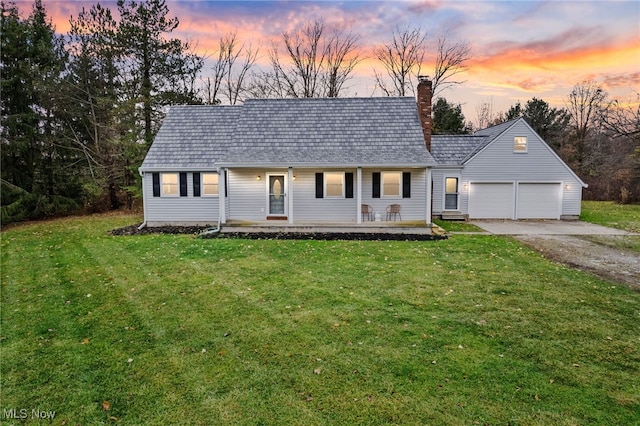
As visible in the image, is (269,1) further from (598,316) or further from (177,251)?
(598,316)

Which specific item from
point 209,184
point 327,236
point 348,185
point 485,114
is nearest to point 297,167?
point 348,185

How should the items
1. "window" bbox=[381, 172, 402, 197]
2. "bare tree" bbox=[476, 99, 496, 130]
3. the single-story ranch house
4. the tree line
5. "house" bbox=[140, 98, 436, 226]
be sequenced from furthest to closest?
1. "bare tree" bbox=[476, 99, 496, 130]
2. the tree line
3. "window" bbox=[381, 172, 402, 197]
4. the single-story ranch house
5. "house" bbox=[140, 98, 436, 226]

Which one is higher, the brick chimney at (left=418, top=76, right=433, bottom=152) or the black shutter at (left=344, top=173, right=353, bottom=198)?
the brick chimney at (left=418, top=76, right=433, bottom=152)

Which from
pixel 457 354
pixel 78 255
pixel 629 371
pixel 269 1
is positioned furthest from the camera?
pixel 269 1

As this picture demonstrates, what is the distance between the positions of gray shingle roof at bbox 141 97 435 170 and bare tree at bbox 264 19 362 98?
42.9 ft

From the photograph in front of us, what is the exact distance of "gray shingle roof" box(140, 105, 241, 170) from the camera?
1605 cm

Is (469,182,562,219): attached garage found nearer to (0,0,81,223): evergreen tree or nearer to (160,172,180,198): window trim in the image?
(160,172,180,198): window trim

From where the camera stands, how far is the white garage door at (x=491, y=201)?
18.6 meters

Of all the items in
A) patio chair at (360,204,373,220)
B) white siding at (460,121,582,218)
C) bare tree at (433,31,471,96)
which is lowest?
patio chair at (360,204,373,220)

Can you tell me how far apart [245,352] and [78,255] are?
8.40 m

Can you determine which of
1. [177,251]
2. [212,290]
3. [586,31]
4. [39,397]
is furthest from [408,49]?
[39,397]

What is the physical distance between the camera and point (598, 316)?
5809mm

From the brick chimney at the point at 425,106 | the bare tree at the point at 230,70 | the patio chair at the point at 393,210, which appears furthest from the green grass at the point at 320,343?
the bare tree at the point at 230,70

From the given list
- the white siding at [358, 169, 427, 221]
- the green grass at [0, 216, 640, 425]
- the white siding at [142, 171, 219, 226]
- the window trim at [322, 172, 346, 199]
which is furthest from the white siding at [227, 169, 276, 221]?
the green grass at [0, 216, 640, 425]
